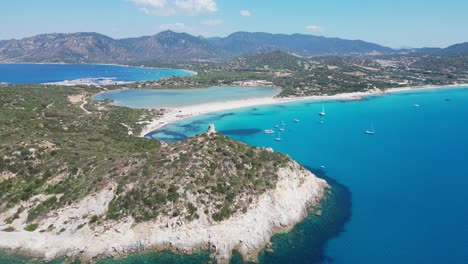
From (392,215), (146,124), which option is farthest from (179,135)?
(392,215)

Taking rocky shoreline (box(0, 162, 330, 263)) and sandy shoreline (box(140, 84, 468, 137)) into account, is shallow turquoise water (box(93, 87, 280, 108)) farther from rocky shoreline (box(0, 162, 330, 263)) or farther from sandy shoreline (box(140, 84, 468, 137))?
rocky shoreline (box(0, 162, 330, 263))

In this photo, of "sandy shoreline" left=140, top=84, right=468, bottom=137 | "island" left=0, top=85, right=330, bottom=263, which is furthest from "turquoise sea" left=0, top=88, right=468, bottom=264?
"sandy shoreline" left=140, top=84, right=468, bottom=137

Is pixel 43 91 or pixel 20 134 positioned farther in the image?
pixel 43 91

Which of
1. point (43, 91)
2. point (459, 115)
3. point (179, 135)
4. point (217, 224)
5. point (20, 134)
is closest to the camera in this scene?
point (217, 224)

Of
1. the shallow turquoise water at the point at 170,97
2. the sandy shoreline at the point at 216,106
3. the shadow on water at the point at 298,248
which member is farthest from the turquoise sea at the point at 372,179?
the shallow turquoise water at the point at 170,97

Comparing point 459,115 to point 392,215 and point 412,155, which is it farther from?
point 392,215

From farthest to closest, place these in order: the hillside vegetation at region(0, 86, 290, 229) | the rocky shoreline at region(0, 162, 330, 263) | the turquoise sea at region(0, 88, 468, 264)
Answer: the hillside vegetation at region(0, 86, 290, 229), the turquoise sea at region(0, 88, 468, 264), the rocky shoreline at region(0, 162, 330, 263)

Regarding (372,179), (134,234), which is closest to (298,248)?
(134,234)
